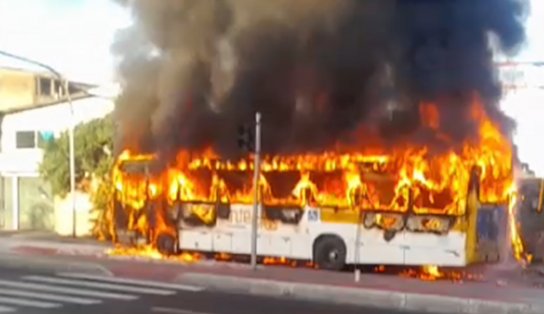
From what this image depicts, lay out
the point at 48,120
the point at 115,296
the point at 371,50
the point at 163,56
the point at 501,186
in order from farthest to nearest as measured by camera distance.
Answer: the point at 48,120
the point at 163,56
the point at 371,50
the point at 501,186
the point at 115,296

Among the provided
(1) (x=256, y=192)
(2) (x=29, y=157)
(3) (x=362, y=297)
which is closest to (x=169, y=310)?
(3) (x=362, y=297)

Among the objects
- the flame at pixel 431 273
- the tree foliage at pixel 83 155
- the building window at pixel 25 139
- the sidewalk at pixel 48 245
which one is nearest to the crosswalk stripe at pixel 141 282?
the sidewalk at pixel 48 245

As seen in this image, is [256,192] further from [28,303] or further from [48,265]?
[28,303]

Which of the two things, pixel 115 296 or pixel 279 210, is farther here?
pixel 279 210

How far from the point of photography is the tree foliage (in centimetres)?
3200

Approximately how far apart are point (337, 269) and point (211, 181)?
3573 millimetres

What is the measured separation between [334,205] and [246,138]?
219cm

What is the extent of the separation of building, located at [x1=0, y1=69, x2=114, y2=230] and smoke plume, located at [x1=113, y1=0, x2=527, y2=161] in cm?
1163

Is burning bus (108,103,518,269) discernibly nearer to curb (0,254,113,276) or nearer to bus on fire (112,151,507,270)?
bus on fire (112,151,507,270)

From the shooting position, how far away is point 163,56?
962 inches

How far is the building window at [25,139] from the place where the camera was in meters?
36.8

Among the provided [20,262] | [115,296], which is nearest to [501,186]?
[115,296]

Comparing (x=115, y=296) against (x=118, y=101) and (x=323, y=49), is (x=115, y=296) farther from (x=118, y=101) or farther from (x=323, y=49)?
(x=118, y=101)

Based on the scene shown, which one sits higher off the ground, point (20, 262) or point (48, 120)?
point (48, 120)
